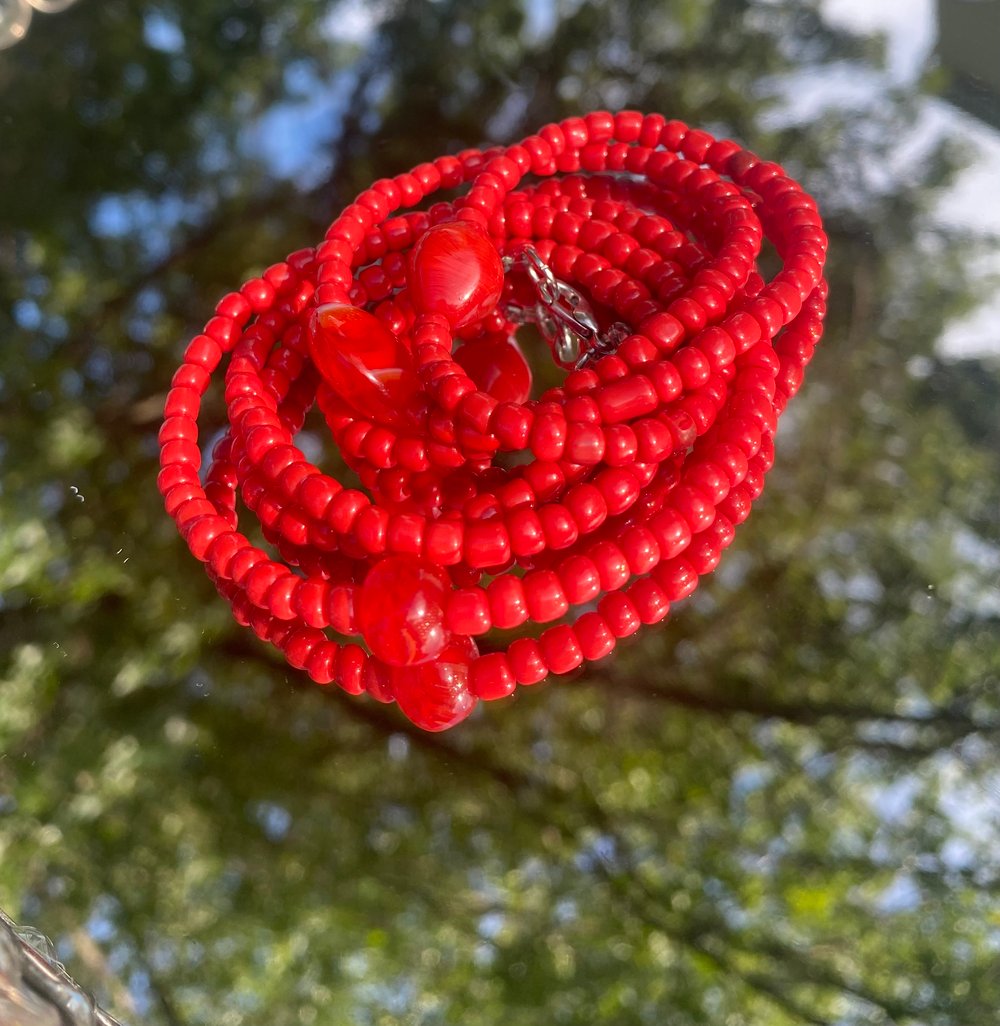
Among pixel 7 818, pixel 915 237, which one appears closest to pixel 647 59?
pixel 915 237

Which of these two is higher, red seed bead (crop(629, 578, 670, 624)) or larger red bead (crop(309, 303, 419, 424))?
larger red bead (crop(309, 303, 419, 424))

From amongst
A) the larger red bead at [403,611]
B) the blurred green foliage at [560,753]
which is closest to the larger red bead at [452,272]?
the larger red bead at [403,611]

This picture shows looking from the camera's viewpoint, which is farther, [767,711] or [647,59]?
[647,59]

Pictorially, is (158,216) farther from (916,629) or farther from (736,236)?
(916,629)

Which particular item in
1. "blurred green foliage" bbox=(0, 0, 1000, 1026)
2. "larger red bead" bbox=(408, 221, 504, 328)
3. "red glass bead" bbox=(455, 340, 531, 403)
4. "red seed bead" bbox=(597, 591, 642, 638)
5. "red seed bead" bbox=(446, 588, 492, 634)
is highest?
"larger red bead" bbox=(408, 221, 504, 328)

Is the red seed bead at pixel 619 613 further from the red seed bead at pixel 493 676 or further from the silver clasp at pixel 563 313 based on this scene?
the silver clasp at pixel 563 313

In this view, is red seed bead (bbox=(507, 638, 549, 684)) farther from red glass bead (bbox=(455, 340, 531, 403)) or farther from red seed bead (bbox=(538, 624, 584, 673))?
red glass bead (bbox=(455, 340, 531, 403))

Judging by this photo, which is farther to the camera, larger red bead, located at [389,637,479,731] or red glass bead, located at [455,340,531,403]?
red glass bead, located at [455,340,531,403]

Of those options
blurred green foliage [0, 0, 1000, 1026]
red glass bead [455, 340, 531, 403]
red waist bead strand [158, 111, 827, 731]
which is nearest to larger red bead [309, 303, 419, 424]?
red waist bead strand [158, 111, 827, 731]
